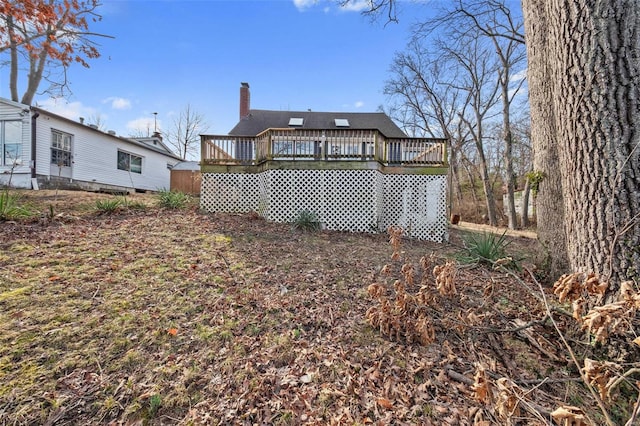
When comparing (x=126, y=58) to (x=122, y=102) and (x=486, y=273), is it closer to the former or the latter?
(x=122, y=102)

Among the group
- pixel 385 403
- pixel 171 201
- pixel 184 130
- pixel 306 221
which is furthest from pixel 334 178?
pixel 184 130

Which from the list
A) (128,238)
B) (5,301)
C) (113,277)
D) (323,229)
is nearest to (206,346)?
(113,277)

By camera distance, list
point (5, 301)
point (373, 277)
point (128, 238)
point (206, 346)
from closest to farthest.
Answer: point (206, 346), point (5, 301), point (373, 277), point (128, 238)

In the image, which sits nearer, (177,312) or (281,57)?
(177,312)

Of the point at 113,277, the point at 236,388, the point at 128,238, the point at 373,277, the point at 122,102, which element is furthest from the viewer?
the point at 122,102

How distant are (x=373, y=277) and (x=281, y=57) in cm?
1227

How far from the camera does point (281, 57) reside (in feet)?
43.0

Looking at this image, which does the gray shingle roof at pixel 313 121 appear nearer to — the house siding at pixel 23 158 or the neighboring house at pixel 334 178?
the neighboring house at pixel 334 178

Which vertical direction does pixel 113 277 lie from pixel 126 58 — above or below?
below

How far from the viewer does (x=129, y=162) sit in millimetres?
14195

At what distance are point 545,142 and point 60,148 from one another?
47.2ft

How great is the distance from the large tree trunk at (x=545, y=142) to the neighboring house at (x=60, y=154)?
434 inches

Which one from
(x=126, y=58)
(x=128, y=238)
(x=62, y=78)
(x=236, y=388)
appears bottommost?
(x=236, y=388)

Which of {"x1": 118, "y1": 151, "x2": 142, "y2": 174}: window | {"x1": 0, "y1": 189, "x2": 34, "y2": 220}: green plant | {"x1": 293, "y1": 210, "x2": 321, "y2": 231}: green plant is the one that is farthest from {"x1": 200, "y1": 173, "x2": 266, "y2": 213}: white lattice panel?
{"x1": 118, "y1": 151, "x2": 142, "y2": 174}: window
